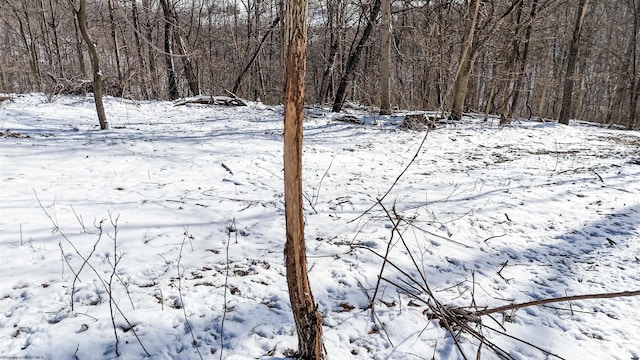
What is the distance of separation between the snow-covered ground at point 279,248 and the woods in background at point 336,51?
5.54 m

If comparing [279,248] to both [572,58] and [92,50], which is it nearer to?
[92,50]

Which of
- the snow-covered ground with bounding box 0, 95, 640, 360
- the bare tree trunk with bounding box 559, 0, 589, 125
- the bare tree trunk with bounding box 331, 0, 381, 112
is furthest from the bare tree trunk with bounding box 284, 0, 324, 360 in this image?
the bare tree trunk with bounding box 559, 0, 589, 125

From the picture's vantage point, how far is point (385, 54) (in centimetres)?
969

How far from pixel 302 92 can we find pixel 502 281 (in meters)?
2.46

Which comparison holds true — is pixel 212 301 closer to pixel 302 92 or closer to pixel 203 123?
pixel 302 92

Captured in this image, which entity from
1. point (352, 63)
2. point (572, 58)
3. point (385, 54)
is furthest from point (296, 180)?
point (572, 58)

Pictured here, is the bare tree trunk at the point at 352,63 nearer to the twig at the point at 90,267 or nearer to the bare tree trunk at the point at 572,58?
the bare tree trunk at the point at 572,58

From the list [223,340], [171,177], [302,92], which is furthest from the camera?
[171,177]

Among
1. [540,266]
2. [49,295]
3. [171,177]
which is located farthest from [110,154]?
[540,266]

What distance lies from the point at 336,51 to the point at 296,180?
11802 mm

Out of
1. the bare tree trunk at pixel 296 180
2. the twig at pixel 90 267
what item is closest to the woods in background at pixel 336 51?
the twig at pixel 90 267

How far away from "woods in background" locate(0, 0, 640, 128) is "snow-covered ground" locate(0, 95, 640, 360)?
5536mm

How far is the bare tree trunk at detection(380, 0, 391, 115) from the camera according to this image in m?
9.29

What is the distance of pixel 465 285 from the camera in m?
2.76
